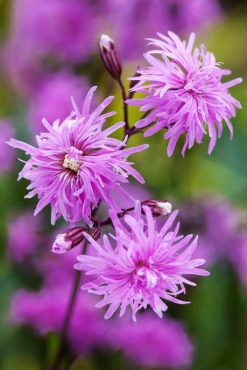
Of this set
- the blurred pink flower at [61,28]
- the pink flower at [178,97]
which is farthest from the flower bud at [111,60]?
the blurred pink flower at [61,28]

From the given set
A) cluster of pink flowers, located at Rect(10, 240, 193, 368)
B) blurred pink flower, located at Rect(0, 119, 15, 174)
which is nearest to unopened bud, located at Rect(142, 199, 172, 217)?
cluster of pink flowers, located at Rect(10, 240, 193, 368)

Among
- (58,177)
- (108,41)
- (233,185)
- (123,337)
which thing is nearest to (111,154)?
(58,177)

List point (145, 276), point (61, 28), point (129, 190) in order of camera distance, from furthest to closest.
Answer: point (61, 28) → point (129, 190) → point (145, 276)

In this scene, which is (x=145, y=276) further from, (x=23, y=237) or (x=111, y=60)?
(x=23, y=237)

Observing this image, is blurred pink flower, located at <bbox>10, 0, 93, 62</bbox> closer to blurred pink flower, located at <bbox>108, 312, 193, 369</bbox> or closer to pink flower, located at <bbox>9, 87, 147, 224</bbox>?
blurred pink flower, located at <bbox>108, 312, 193, 369</bbox>

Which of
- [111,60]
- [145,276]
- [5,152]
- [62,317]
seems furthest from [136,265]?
[5,152]

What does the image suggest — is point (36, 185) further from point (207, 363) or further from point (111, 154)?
point (207, 363)

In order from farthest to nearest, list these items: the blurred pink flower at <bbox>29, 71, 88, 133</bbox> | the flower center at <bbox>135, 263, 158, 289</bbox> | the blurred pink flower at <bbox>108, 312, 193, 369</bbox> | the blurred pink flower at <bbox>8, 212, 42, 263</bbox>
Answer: the blurred pink flower at <bbox>29, 71, 88, 133</bbox> < the blurred pink flower at <bbox>8, 212, 42, 263</bbox> < the blurred pink flower at <bbox>108, 312, 193, 369</bbox> < the flower center at <bbox>135, 263, 158, 289</bbox>

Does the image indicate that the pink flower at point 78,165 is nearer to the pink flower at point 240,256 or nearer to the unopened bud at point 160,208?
the unopened bud at point 160,208
